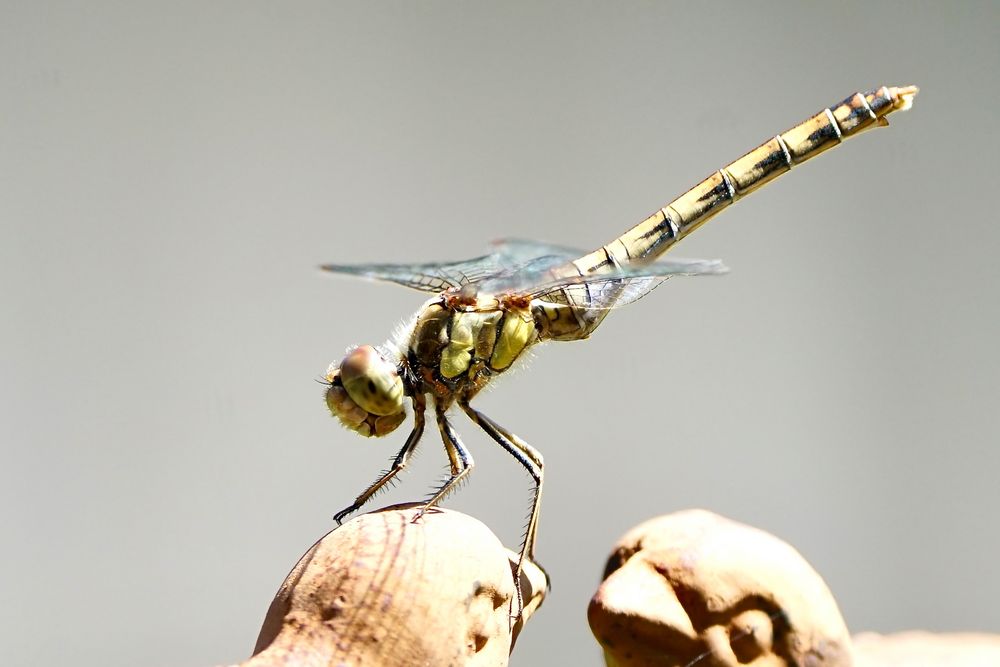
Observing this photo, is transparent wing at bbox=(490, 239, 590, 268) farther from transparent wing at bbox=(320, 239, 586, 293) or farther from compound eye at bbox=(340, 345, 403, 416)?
compound eye at bbox=(340, 345, 403, 416)

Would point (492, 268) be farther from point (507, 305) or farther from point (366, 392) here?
point (366, 392)

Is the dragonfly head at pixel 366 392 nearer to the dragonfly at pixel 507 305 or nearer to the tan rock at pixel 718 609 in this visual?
the dragonfly at pixel 507 305

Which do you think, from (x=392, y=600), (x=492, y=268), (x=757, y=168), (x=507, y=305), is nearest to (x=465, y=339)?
(x=507, y=305)

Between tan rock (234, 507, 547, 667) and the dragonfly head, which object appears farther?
the dragonfly head

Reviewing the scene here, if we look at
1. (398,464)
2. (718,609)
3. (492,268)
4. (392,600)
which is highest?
(492,268)

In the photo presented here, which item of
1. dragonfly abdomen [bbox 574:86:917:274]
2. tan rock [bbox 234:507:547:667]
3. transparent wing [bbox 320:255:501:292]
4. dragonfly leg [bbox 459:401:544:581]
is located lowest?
tan rock [bbox 234:507:547:667]

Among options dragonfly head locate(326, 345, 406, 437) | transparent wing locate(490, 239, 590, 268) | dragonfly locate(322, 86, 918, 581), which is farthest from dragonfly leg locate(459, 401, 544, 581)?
transparent wing locate(490, 239, 590, 268)
